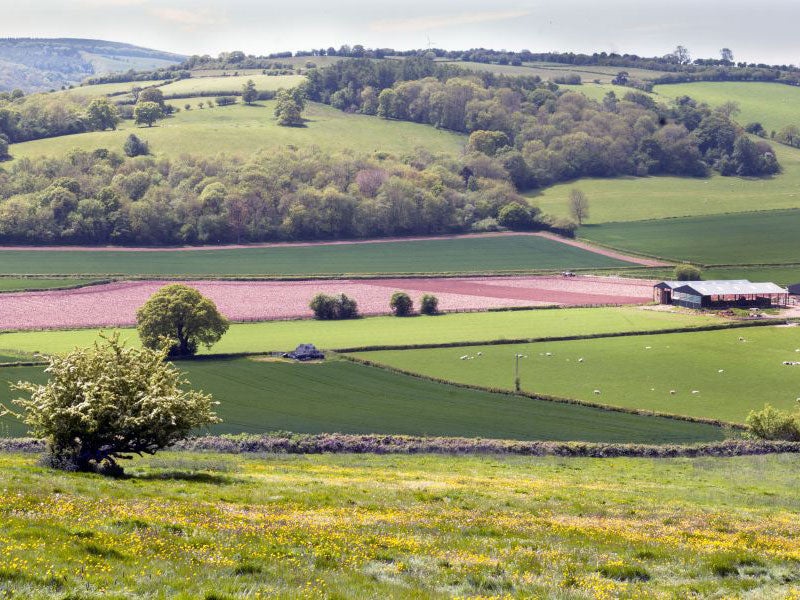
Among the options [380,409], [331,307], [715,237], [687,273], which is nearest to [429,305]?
[331,307]

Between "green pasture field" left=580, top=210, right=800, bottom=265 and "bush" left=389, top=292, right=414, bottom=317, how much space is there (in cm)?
5363

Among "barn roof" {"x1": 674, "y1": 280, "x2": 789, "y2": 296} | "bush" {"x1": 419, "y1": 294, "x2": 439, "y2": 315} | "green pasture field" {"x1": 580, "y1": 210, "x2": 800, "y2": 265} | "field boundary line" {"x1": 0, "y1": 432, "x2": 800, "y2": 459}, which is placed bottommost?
"field boundary line" {"x1": 0, "y1": 432, "x2": 800, "y2": 459}

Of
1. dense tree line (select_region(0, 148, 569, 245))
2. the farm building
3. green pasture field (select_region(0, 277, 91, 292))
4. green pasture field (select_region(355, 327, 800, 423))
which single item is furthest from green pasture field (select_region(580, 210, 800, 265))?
green pasture field (select_region(0, 277, 91, 292))

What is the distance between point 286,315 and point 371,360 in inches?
1063

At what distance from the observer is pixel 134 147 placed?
18700 cm

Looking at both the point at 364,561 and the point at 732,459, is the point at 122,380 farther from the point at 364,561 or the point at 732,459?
the point at 732,459

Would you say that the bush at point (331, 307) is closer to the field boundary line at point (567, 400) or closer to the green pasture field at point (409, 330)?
the green pasture field at point (409, 330)

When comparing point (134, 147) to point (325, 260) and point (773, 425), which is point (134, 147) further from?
point (773, 425)

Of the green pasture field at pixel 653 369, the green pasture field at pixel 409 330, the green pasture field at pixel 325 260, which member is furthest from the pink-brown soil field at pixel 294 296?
the green pasture field at pixel 653 369

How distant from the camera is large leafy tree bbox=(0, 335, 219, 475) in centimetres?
3347

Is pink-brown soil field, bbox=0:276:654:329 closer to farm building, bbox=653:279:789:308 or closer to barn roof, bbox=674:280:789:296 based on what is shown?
farm building, bbox=653:279:789:308

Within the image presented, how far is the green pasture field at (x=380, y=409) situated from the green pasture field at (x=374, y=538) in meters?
21.2

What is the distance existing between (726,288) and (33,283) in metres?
81.8

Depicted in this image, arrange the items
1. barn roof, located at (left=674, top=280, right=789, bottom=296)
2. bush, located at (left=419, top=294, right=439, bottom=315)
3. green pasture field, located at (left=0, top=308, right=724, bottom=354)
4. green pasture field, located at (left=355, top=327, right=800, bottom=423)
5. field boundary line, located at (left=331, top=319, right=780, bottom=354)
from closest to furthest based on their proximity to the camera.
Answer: green pasture field, located at (left=355, top=327, right=800, bottom=423) → field boundary line, located at (left=331, top=319, right=780, bottom=354) → green pasture field, located at (left=0, top=308, right=724, bottom=354) → bush, located at (left=419, top=294, right=439, bottom=315) → barn roof, located at (left=674, top=280, right=789, bottom=296)
